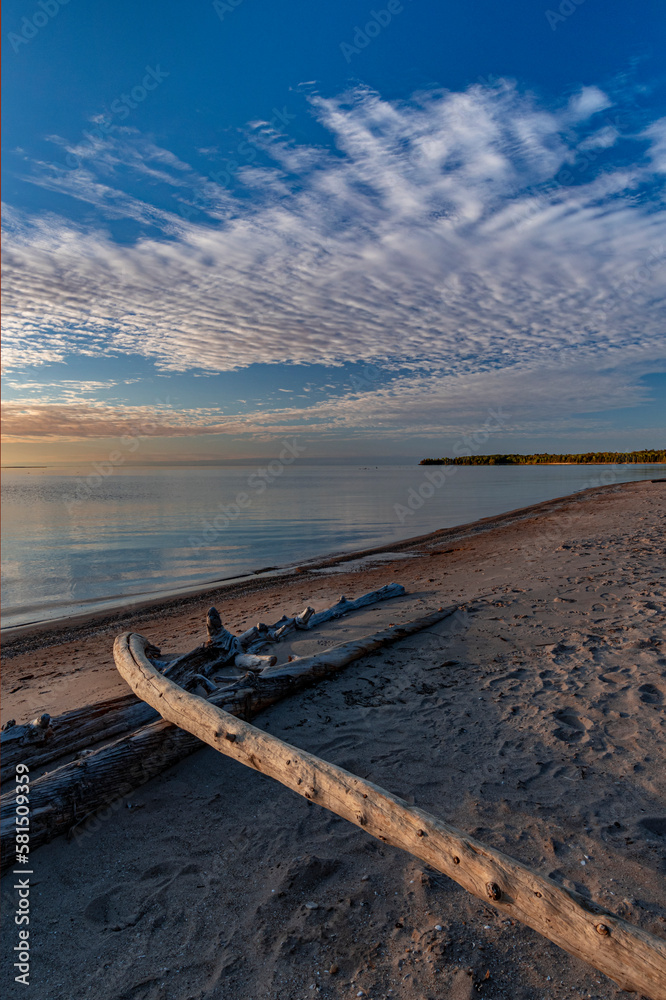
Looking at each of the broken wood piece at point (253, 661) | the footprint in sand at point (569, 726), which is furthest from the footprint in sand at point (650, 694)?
the broken wood piece at point (253, 661)

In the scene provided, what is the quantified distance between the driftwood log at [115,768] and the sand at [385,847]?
15 centimetres

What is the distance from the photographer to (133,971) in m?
2.89

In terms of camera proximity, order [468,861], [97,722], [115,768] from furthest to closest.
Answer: [97,722]
[115,768]
[468,861]

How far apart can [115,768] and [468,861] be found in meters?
3.13

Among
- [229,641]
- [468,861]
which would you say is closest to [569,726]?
[468,861]

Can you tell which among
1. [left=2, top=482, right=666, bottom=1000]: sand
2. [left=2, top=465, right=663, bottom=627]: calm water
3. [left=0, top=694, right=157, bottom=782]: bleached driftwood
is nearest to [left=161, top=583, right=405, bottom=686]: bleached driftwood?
[left=0, top=694, right=157, bottom=782]: bleached driftwood

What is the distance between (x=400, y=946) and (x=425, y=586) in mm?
9362

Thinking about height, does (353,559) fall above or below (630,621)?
below

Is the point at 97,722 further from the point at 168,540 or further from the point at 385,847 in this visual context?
the point at 168,540

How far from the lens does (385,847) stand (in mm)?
3717

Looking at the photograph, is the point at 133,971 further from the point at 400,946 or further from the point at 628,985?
the point at 628,985

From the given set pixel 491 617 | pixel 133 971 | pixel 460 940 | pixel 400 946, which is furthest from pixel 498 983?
pixel 491 617

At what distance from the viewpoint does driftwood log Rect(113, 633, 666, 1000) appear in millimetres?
2377

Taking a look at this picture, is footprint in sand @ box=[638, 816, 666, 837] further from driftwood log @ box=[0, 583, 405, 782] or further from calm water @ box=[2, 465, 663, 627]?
calm water @ box=[2, 465, 663, 627]
